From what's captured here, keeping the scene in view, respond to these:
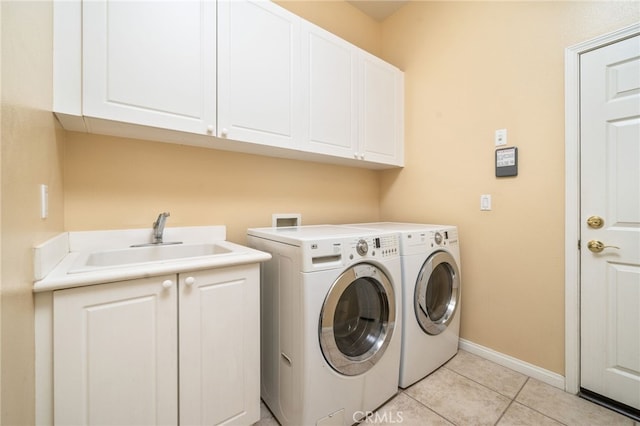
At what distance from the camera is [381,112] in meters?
2.23

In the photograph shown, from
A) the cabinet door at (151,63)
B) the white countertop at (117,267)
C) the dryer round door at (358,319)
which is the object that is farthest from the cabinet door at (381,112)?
the white countertop at (117,267)

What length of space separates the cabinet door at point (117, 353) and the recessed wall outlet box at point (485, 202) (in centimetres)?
200

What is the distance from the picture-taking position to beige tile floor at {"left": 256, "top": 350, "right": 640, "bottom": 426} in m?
1.36

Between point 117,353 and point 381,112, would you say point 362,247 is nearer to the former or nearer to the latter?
point 117,353

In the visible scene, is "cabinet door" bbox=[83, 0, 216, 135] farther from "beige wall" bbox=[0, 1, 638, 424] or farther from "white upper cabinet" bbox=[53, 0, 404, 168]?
"beige wall" bbox=[0, 1, 638, 424]

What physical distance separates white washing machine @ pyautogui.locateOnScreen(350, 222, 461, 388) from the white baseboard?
0.46 ft

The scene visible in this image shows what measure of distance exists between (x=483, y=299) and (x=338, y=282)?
134 centimetres

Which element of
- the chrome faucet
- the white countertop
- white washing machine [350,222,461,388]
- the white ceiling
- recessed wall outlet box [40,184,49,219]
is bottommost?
white washing machine [350,222,461,388]

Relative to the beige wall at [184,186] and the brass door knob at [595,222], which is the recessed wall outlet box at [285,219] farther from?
the brass door knob at [595,222]

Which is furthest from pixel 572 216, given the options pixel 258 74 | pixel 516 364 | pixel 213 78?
pixel 213 78

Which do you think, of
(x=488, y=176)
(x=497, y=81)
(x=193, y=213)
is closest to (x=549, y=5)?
(x=497, y=81)

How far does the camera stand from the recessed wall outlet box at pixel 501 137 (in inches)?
71.9

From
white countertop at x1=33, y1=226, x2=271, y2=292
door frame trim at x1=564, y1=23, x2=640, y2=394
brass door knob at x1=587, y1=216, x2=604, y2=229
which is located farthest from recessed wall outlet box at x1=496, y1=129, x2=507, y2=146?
white countertop at x1=33, y1=226, x2=271, y2=292

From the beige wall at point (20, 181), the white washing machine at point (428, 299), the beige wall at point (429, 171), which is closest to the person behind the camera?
the beige wall at point (20, 181)
